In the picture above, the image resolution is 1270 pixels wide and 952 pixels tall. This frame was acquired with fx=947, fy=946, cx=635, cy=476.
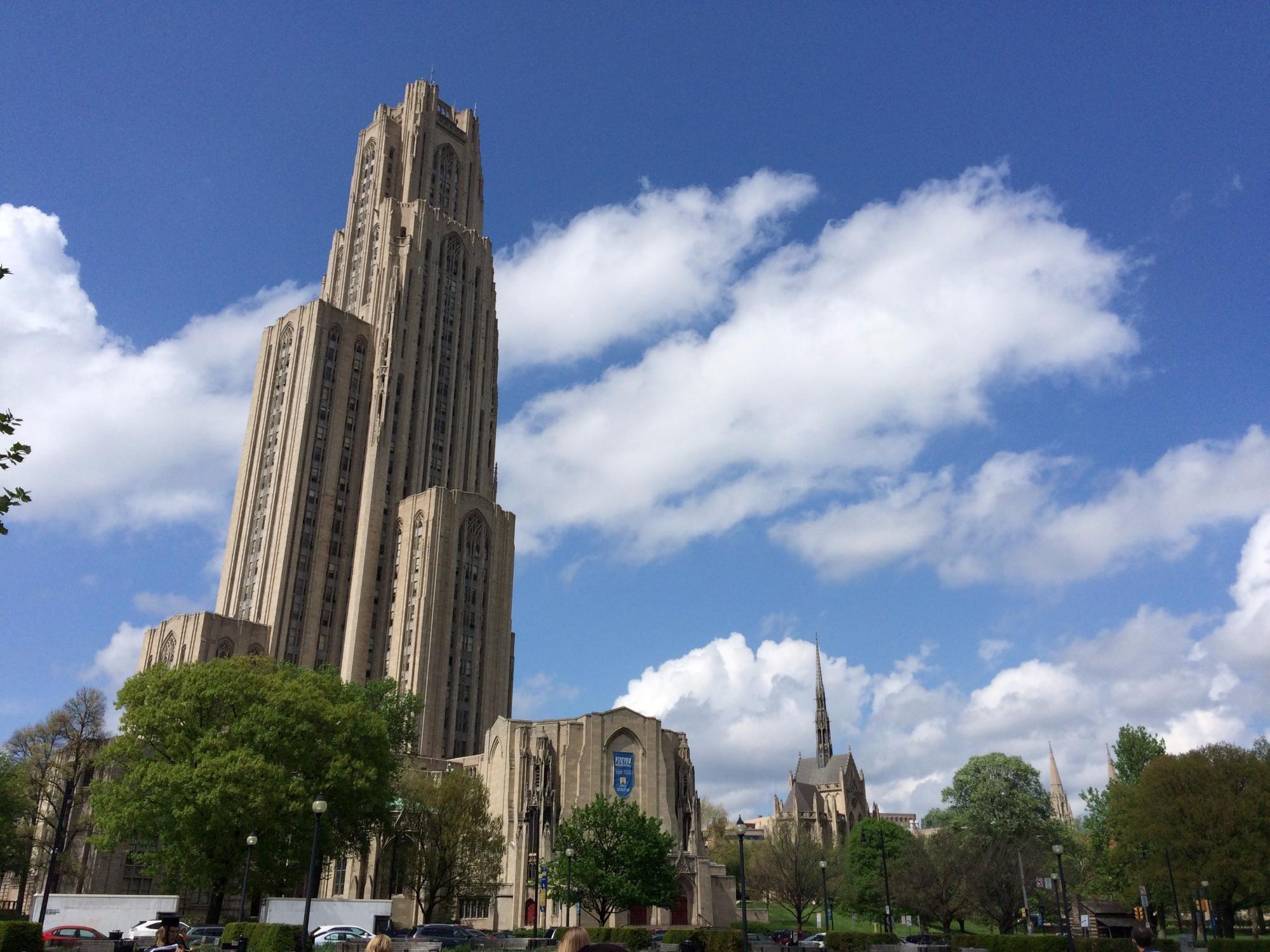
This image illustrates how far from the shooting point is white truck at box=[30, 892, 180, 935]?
47.2m

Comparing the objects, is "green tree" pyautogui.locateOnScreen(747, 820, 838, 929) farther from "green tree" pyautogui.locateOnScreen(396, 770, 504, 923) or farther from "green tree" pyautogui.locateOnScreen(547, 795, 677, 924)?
"green tree" pyautogui.locateOnScreen(396, 770, 504, 923)

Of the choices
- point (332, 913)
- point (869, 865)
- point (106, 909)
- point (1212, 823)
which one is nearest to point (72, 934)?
point (106, 909)

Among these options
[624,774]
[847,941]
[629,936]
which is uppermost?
[624,774]

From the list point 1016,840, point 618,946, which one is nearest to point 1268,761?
point 1016,840

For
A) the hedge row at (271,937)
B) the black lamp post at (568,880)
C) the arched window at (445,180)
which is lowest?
the hedge row at (271,937)

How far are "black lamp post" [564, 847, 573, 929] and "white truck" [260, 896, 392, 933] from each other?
13035 millimetres

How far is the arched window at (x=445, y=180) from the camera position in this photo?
132 meters

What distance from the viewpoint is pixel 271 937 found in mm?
34156

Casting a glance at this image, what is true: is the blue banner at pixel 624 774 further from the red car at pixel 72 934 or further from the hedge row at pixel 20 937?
the hedge row at pixel 20 937

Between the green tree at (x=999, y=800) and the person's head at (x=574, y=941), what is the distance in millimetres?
97620

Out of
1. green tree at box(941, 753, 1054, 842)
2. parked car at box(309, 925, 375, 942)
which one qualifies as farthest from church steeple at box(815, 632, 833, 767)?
parked car at box(309, 925, 375, 942)

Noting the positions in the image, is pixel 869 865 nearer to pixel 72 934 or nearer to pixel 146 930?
pixel 146 930

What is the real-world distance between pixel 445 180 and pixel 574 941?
451 ft

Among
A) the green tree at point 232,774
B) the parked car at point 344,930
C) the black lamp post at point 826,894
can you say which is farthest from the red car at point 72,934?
the black lamp post at point 826,894
